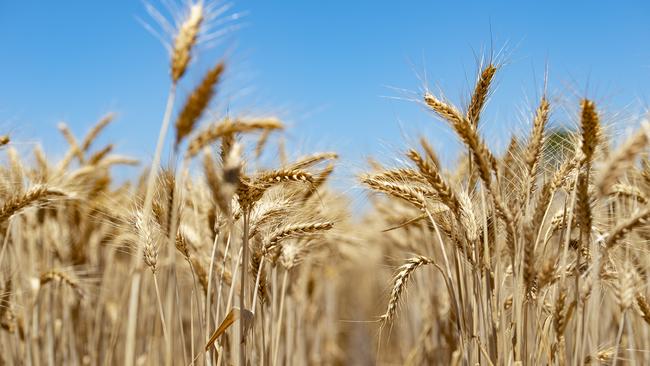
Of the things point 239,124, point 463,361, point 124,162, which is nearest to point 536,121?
point 463,361

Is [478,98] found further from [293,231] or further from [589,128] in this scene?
[293,231]

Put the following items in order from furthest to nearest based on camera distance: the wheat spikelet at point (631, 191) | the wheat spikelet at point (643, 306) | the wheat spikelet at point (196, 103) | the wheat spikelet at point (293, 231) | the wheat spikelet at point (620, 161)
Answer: the wheat spikelet at point (631, 191), the wheat spikelet at point (293, 231), the wheat spikelet at point (643, 306), the wheat spikelet at point (620, 161), the wheat spikelet at point (196, 103)

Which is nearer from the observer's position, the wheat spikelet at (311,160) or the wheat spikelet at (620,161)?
the wheat spikelet at (620,161)

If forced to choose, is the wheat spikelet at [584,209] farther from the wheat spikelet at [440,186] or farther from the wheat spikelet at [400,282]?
the wheat spikelet at [400,282]

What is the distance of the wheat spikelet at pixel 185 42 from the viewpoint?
4.48 ft

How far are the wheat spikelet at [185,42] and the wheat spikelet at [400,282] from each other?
40.3 inches

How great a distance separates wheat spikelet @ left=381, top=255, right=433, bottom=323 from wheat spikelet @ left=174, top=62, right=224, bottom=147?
0.94 meters

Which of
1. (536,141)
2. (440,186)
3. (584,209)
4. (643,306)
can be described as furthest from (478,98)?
(643,306)

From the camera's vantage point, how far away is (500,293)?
1.77m

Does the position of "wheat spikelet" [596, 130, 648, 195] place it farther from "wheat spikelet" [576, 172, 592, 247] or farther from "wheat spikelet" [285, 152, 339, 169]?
"wheat spikelet" [285, 152, 339, 169]

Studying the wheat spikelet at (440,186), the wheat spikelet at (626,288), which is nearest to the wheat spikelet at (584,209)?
the wheat spikelet at (626,288)

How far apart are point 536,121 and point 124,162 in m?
3.33

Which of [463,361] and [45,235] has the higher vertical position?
[45,235]

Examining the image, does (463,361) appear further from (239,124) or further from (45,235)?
(45,235)
